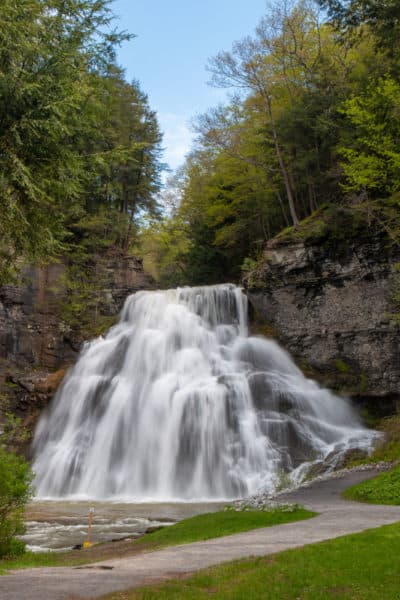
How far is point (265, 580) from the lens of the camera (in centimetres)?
523

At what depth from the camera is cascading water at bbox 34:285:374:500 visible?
18047mm

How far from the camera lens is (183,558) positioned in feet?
22.1

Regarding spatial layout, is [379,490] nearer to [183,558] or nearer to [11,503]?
[183,558]

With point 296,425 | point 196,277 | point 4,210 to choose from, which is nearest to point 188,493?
point 296,425

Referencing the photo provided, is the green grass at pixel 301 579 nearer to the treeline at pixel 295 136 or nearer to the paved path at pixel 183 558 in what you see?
the paved path at pixel 183 558

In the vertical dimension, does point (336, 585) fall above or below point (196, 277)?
below

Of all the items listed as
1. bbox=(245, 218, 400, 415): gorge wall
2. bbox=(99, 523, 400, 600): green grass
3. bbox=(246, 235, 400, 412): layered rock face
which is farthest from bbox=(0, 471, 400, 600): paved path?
bbox=(246, 235, 400, 412): layered rock face

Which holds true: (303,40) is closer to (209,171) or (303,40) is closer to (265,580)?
(209,171)

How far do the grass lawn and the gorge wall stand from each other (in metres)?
12.8

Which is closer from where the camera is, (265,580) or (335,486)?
(265,580)

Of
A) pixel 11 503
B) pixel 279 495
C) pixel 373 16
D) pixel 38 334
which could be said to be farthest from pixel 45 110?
pixel 38 334

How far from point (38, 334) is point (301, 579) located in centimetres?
2524

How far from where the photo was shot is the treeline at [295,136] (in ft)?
66.4

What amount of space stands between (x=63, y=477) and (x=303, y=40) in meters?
26.2
